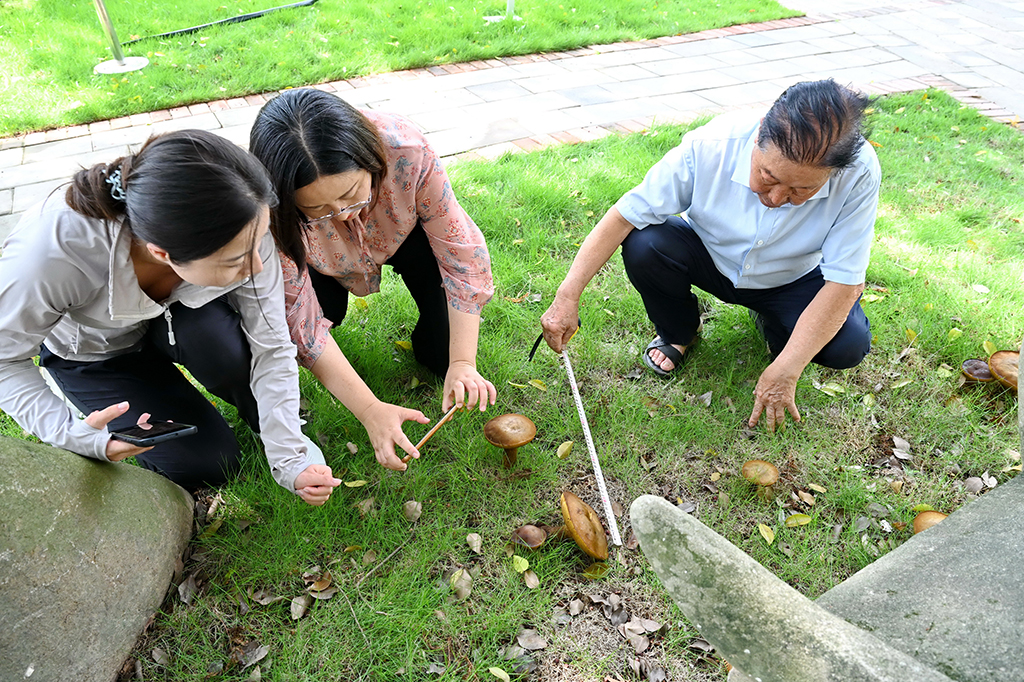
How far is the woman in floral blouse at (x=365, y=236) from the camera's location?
5.98ft

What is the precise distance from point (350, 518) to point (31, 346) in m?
1.12

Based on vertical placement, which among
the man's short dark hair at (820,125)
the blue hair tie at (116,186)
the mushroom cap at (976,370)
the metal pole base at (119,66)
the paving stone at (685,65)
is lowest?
the mushroom cap at (976,370)

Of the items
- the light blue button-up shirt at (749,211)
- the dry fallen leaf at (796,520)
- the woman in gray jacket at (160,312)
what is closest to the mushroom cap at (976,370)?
the light blue button-up shirt at (749,211)

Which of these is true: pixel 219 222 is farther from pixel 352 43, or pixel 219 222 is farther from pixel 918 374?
pixel 352 43

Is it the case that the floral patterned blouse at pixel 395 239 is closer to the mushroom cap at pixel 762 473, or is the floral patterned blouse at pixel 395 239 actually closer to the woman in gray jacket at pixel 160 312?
the woman in gray jacket at pixel 160 312

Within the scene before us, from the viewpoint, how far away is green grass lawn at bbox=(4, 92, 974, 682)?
6.55 ft

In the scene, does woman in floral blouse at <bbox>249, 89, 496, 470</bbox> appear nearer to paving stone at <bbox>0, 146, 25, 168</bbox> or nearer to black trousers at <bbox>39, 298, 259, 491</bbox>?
black trousers at <bbox>39, 298, 259, 491</bbox>

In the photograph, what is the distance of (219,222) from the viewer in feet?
5.19

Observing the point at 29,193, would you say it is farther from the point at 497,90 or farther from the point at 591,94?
the point at 591,94

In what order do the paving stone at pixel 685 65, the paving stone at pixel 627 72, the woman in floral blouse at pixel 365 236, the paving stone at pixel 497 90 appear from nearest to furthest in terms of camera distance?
the woman in floral blouse at pixel 365 236 → the paving stone at pixel 497 90 → the paving stone at pixel 627 72 → the paving stone at pixel 685 65

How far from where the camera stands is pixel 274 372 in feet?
7.12

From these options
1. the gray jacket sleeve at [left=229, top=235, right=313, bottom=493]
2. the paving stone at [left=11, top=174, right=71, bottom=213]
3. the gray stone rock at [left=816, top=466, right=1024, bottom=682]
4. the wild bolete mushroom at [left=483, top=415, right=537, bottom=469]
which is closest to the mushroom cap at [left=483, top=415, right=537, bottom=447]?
the wild bolete mushroom at [left=483, top=415, right=537, bottom=469]

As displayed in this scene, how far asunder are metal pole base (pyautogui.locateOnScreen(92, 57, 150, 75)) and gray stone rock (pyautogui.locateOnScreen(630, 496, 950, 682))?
6327 millimetres

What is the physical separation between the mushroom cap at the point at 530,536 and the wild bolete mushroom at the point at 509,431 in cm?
29
